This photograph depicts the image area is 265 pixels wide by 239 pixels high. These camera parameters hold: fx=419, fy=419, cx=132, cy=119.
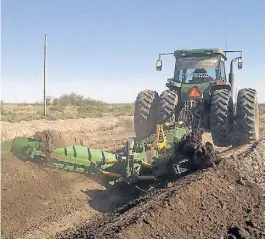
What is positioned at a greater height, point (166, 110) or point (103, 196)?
point (166, 110)

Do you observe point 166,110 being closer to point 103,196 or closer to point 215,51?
point 215,51

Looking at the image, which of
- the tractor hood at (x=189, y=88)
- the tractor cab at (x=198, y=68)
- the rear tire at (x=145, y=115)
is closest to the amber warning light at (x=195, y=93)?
the tractor hood at (x=189, y=88)

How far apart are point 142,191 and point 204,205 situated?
1.66 m

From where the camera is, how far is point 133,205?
573 centimetres

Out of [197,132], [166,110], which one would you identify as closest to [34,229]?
[197,132]

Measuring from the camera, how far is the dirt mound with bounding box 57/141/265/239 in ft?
14.6

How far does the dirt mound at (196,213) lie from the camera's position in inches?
175

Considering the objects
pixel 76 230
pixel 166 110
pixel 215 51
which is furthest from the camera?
pixel 215 51

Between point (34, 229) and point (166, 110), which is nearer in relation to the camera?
point (34, 229)

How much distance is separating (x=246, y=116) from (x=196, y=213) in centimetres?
495

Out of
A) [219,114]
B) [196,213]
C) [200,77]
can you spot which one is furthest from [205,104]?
[196,213]

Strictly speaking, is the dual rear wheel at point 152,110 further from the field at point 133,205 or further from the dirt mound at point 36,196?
the dirt mound at point 36,196

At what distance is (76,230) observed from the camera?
202 inches

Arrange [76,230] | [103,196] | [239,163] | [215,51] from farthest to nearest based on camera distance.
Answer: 1. [215,51]
2. [239,163]
3. [103,196]
4. [76,230]
